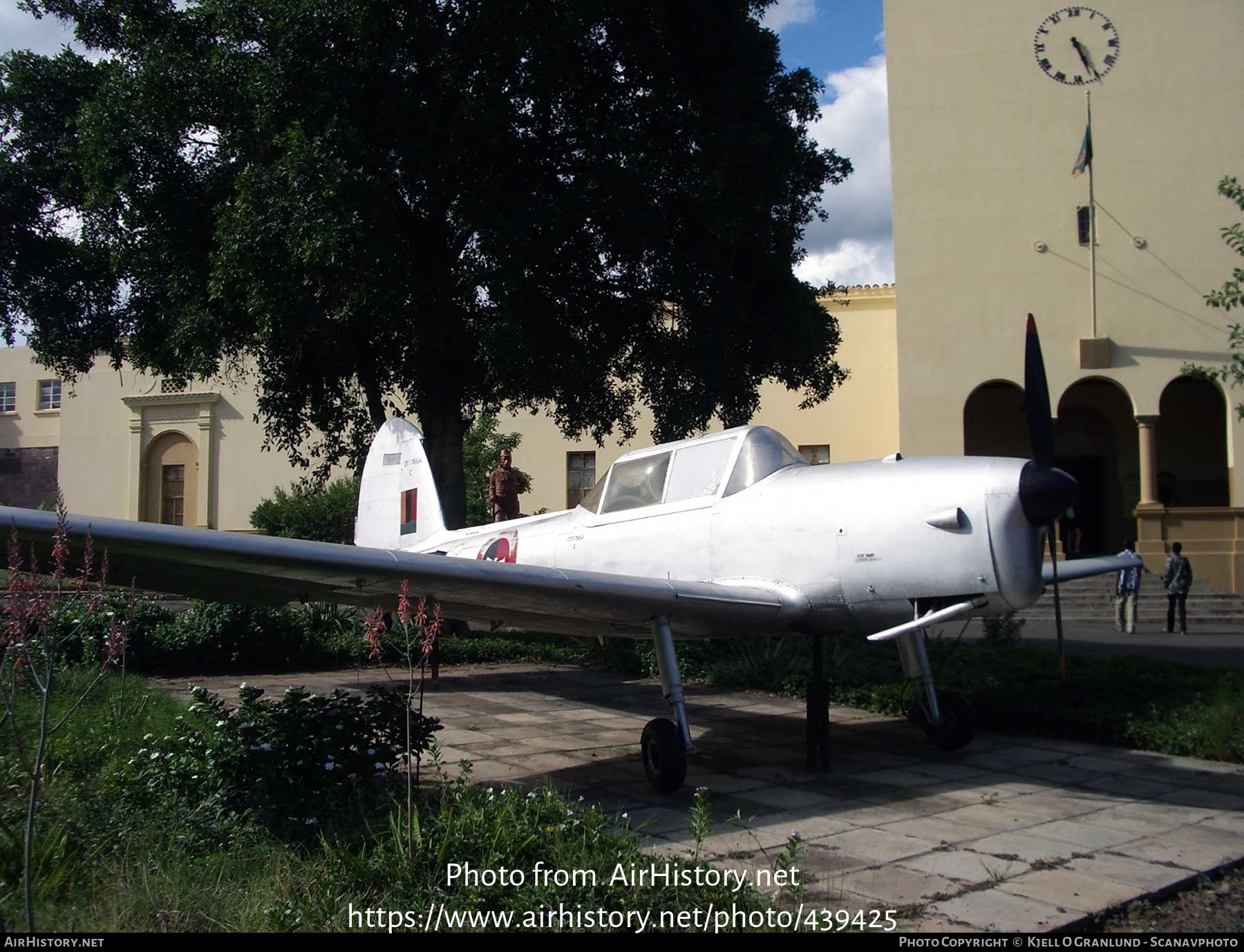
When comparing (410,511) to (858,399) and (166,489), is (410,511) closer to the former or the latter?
(858,399)

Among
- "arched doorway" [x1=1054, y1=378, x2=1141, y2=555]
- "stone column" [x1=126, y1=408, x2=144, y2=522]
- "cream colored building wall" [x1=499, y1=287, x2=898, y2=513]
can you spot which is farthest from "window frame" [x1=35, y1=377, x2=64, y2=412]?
"arched doorway" [x1=1054, y1=378, x2=1141, y2=555]

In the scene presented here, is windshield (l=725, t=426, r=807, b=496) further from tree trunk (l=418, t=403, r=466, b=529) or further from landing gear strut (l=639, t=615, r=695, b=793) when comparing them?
tree trunk (l=418, t=403, r=466, b=529)

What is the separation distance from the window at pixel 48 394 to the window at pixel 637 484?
118 feet

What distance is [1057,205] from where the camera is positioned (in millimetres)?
21719

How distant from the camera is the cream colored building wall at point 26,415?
36.2m

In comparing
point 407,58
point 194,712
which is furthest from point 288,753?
point 407,58

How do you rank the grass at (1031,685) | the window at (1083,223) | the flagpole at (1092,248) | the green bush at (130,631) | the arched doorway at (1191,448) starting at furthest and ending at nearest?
the arched doorway at (1191,448)
the window at (1083,223)
the flagpole at (1092,248)
the green bush at (130,631)
the grass at (1031,685)

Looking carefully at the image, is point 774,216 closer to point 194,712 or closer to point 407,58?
point 407,58

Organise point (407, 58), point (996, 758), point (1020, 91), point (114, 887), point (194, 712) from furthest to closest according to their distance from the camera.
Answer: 1. point (1020, 91)
2. point (407, 58)
3. point (996, 758)
4. point (194, 712)
5. point (114, 887)

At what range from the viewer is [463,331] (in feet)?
42.0

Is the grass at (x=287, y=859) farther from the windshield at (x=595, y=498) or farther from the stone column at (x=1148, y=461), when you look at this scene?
the stone column at (x=1148, y=461)

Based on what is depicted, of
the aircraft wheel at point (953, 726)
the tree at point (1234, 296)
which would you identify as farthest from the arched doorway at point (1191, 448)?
the aircraft wheel at point (953, 726)

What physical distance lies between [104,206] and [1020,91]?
770 inches

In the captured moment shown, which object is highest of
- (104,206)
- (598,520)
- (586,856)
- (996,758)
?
(104,206)
